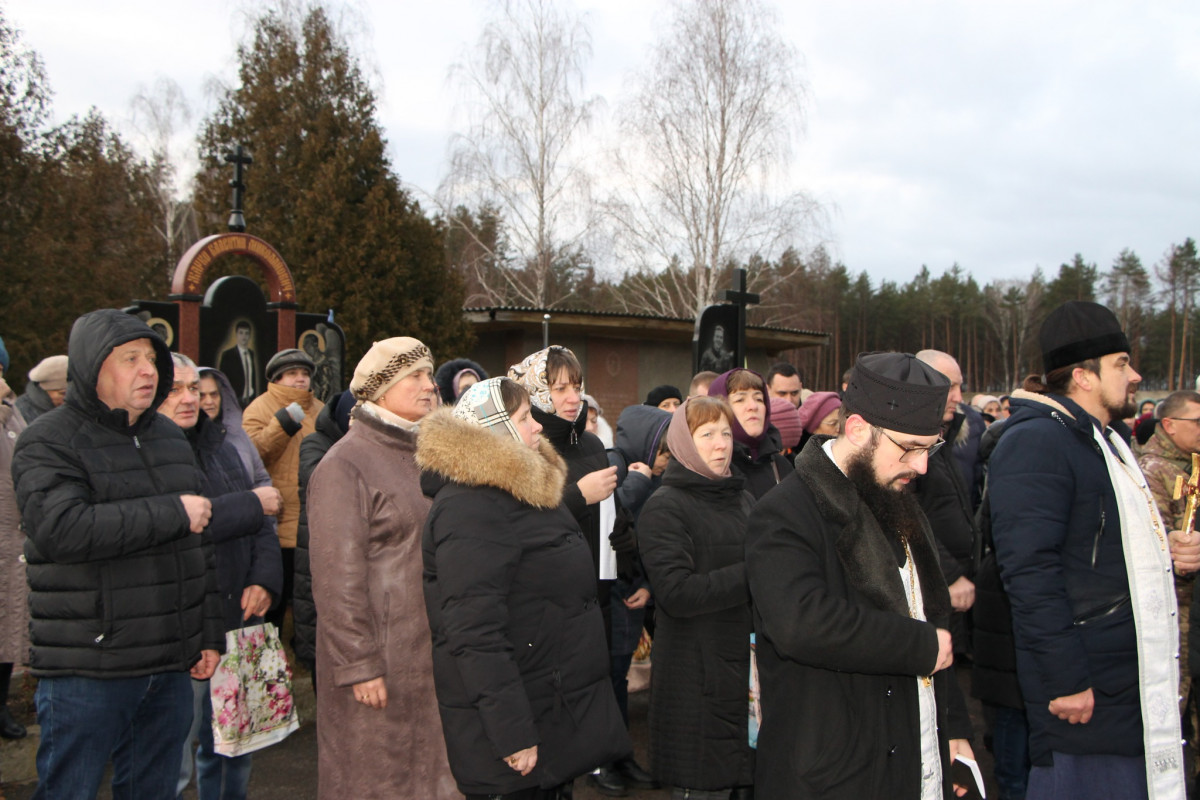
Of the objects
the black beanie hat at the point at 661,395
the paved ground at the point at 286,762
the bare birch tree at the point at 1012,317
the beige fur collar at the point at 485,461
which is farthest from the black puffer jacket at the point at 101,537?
the bare birch tree at the point at 1012,317

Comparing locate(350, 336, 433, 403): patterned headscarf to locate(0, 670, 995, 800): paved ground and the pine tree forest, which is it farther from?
the pine tree forest

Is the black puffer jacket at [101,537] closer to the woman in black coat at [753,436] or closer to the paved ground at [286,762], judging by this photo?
the paved ground at [286,762]

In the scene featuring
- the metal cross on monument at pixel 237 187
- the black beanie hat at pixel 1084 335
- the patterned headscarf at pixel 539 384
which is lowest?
the patterned headscarf at pixel 539 384

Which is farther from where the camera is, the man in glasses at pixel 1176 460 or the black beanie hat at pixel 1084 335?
the man in glasses at pixel 1176 460

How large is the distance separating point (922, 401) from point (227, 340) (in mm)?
11115

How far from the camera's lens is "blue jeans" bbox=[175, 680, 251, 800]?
3.57 m

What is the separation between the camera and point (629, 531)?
425 centimetres

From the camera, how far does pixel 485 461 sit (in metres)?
2.68

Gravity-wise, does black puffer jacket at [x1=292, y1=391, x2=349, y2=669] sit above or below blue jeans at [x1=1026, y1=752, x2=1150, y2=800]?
above

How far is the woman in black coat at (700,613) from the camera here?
3.32m

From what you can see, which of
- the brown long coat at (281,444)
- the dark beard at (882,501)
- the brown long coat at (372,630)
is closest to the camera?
the dark beard at (882,501)

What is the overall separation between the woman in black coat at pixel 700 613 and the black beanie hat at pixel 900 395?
1.38 meters

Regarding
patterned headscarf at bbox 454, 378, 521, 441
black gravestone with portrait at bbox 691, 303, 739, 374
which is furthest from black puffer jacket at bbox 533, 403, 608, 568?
black gravestone with portrait at bbox 691, 303, 739, 374

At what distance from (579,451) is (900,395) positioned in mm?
2081
